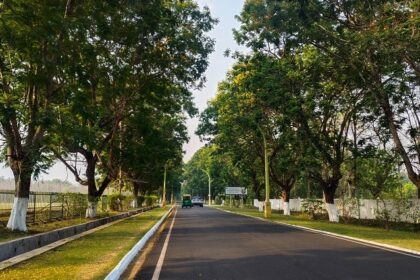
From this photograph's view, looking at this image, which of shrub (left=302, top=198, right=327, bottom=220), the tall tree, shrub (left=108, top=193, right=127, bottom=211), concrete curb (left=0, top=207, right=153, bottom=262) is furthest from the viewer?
shrub (left=108, top=193, right=127, bottom=211)

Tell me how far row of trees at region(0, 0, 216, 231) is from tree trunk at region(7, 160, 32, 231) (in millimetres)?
39

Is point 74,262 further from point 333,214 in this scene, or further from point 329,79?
point 333,214

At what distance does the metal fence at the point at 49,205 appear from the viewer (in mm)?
24891

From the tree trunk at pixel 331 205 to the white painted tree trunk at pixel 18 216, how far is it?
22788 mm

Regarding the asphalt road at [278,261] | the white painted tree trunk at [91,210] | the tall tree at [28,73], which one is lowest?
the asphalt road at [278,261]

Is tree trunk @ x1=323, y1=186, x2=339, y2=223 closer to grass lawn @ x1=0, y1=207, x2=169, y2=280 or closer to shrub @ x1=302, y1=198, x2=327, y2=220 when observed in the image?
shrub @ x1=302, y1=198, x2=327, y2=220

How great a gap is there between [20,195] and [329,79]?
67.5ft

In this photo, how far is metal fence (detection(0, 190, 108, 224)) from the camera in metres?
24.9

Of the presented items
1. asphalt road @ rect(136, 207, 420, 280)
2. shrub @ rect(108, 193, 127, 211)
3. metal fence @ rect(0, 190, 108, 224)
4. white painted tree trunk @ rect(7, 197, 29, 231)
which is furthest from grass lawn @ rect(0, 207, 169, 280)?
shrub @ rect(108, 193, 127, 211)

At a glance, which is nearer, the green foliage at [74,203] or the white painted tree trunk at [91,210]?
the green foliage at [74,203]

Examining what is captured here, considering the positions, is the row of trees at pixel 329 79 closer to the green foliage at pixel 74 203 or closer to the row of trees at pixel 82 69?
the row of trees at pixel 82 69

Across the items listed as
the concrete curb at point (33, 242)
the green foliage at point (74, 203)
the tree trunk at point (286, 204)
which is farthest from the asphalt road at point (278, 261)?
the tree trunk at point (286, 204)

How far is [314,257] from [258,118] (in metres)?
23.1

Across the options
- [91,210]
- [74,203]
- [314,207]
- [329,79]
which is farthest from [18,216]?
[314,207]
